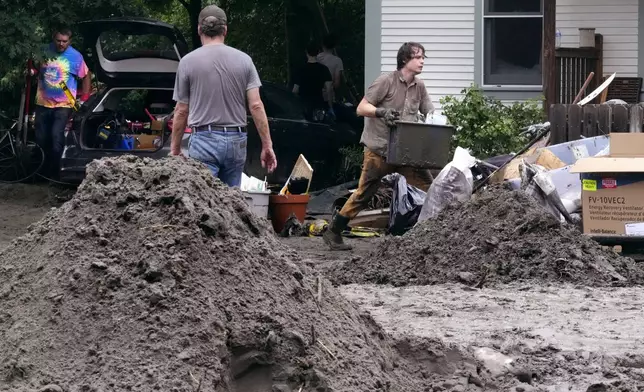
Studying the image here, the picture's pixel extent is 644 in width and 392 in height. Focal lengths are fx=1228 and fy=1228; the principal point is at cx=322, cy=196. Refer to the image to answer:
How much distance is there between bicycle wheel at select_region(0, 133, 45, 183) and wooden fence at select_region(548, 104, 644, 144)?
7.21m

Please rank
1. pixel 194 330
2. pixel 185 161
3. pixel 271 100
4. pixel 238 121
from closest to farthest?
pixel 194 330
pixel 185 161
pixel 238 121
pixel 271 100

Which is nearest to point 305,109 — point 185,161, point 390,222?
point 390,222

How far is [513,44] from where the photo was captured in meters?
17.1

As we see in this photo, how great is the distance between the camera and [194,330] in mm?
5199

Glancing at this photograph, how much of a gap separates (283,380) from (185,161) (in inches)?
61.1

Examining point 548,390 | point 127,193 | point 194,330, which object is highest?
point 127,193

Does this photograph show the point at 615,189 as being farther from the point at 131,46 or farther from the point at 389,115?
the point at 131,46

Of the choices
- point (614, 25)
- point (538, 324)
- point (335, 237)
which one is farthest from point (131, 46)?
point (538, 324)

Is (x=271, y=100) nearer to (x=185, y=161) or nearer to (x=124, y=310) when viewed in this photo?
(x=185, y=161)

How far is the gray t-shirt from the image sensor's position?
912 centimetres

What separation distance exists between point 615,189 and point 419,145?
5.97 feet

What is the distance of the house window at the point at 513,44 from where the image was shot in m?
17.0

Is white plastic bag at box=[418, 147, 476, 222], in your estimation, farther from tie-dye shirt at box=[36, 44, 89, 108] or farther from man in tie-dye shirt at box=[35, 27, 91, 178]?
tie-dye shirt at box=[36, 44, 89, 108]

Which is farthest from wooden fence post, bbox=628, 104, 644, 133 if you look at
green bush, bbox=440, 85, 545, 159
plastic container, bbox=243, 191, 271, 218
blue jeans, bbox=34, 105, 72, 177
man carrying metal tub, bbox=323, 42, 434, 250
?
blue jeans, bbox=34, 105, 72, 177
